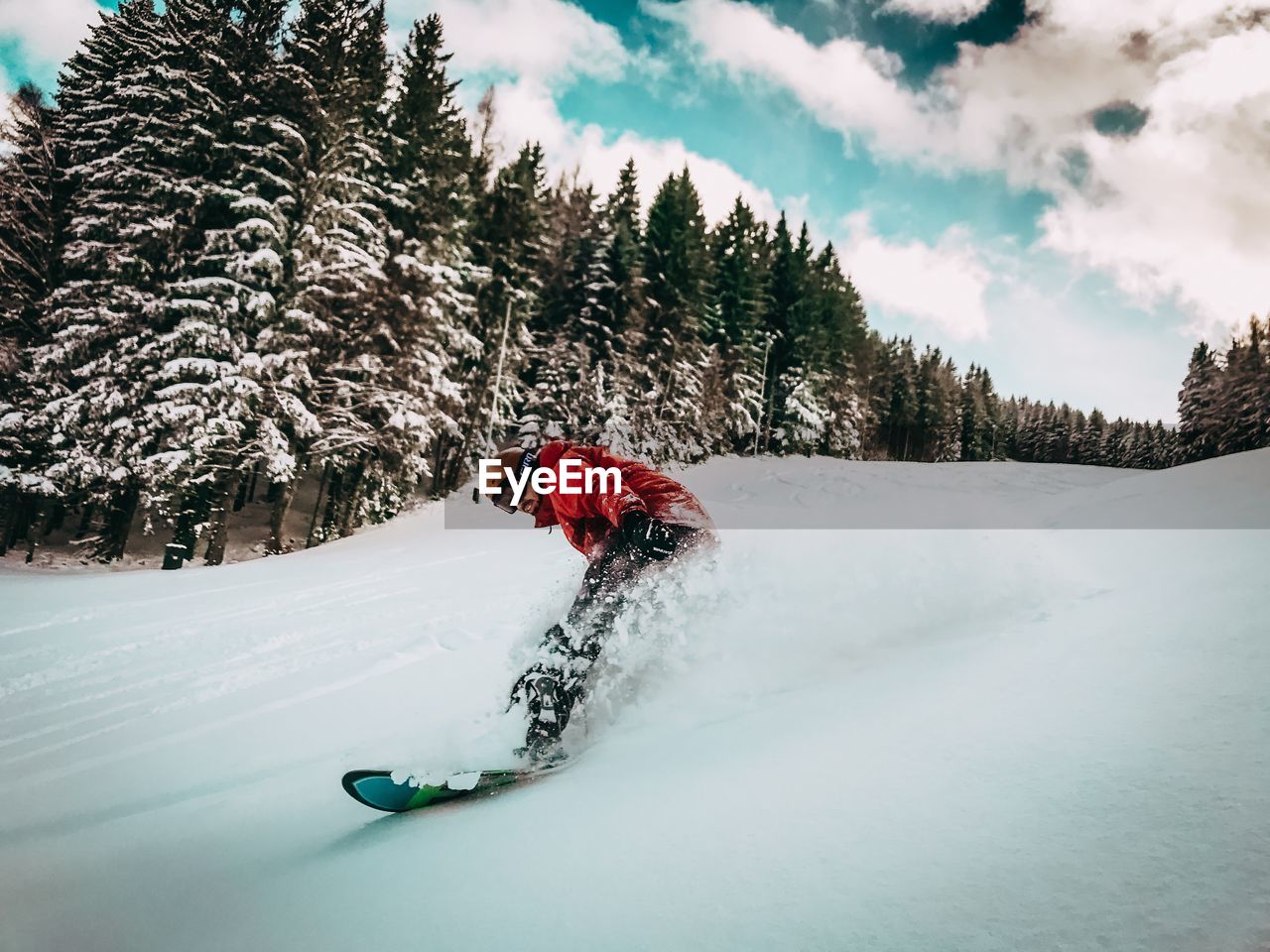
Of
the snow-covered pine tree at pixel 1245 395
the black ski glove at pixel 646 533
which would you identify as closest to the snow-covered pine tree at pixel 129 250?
the black ski glove at pixel 646 533

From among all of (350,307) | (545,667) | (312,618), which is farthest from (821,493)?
(545,667)

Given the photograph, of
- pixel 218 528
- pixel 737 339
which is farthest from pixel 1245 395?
pixel 218 528

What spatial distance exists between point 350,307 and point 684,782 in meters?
16.7

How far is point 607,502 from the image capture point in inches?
171

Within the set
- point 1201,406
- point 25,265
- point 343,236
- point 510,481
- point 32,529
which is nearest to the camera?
point 510,481

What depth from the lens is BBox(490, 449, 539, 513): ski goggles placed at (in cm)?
464

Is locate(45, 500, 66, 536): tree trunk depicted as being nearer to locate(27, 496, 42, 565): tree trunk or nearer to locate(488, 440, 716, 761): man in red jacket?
locate(27, 496, 42, 565): tree trunk

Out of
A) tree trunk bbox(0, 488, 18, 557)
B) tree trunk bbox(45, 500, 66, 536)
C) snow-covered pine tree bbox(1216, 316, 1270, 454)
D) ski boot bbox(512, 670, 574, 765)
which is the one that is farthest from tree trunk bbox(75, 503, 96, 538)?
snow-covered pine tree bbox(1216, 316, 1270, 454)

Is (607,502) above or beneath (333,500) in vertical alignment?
above

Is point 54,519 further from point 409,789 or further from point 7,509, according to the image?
point 409,789

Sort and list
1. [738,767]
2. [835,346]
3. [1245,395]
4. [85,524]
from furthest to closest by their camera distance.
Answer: [835,346], [1245,395], [85,524], [738,767]

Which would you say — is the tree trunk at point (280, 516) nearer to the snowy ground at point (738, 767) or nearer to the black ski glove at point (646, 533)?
the snowy ground at point (738, 767)

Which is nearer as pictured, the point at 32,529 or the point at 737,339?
the point at 32,529

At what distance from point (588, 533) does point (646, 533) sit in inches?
20.3
